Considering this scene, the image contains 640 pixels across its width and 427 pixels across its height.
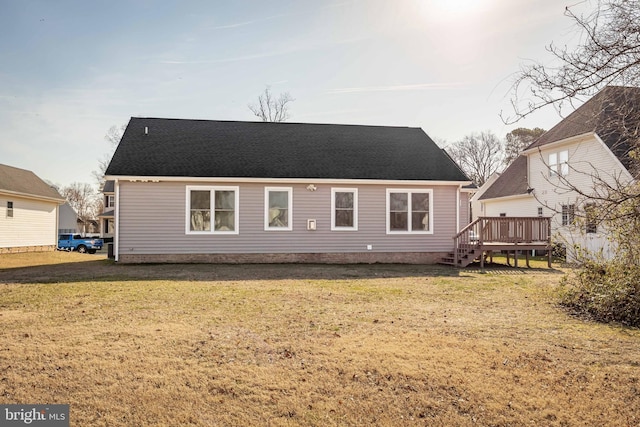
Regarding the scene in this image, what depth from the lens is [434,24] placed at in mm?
8000

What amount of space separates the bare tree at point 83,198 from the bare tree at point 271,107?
141 feet

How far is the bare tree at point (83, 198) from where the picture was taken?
210ft

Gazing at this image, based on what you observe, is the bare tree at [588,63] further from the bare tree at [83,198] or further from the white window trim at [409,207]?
the bare tree at [83,198]

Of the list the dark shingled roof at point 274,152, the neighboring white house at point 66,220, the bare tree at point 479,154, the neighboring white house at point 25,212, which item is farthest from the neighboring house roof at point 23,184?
the bare tree at point 479,154

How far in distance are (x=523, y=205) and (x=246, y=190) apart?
54.3 ft

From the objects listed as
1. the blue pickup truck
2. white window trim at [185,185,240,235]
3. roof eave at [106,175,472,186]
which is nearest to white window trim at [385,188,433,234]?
roof eave at [106,175,472,186]

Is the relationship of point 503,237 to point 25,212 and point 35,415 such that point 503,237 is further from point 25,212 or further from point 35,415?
point 25,212

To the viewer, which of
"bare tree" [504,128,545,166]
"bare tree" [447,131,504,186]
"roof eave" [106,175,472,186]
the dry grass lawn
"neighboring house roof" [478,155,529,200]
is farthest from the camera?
"bare tree" [447,131,504,186]

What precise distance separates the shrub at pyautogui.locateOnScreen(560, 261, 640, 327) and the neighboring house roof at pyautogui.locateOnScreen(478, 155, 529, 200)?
15.8 m

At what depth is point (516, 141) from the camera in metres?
45.8

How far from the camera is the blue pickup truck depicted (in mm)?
29969

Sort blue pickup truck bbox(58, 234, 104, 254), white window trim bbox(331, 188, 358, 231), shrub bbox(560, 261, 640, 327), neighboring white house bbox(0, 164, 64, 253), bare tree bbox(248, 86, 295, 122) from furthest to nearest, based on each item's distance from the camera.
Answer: bare tree bbox(248, 86, 295, 122) → blue pickup truck bbox(58, 234, 104, 254) → neighboring white house bbox(0, 164, 64, 253) → white window trim bbox(331, 188, 358, 231) → shrub bbox(560, 261, 640, 327)

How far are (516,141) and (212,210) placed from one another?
1630 inches

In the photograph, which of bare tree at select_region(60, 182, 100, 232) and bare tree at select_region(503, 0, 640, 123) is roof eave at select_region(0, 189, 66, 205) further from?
bare tree at select_region(60, 182, 100, 232)
